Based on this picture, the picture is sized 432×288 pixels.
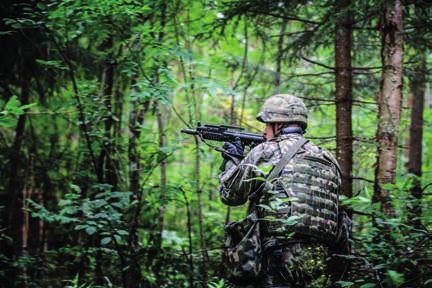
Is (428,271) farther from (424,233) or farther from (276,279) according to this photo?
(276,279)

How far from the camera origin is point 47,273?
788cm

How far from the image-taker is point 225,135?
5.13 m

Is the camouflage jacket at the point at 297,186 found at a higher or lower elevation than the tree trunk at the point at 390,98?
lower

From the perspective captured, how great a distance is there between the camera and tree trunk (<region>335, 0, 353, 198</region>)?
634 cm

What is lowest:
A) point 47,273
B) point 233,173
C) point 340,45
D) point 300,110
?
point 47,273

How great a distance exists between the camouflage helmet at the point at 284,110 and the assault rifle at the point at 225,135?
1.05ft

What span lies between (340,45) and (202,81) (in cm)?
186

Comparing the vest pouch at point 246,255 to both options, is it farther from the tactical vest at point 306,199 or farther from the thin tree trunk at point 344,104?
the thin tree trunk at point 344,104

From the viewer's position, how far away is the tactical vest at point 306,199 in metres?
4.31

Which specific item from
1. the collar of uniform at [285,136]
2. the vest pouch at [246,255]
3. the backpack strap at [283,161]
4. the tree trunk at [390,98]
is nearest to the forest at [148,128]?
the tree trunk at [390,98]

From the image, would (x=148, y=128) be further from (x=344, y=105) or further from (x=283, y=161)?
(x=283, y=161)

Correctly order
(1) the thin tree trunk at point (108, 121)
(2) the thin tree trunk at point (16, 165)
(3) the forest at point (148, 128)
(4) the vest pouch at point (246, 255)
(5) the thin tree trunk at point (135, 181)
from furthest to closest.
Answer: (2) the thin tree trunk at point (16, 165), (1) the thin tree trunk at point (108, 121), (5) the thin tree trunk at point (135, 181), (3) the forest at point (148, 128), (4) the vest pouch at point (246, 255)

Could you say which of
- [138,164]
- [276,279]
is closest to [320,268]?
[276,279]

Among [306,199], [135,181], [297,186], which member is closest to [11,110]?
[297,186]
